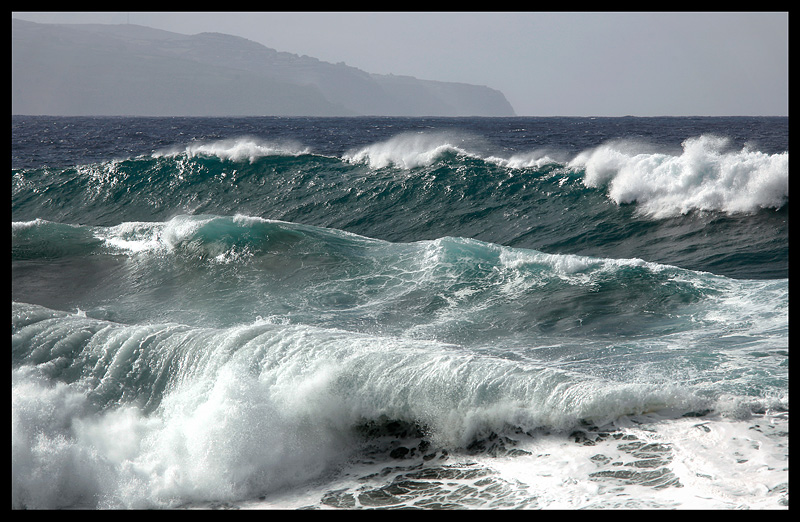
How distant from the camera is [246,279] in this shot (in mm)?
10602

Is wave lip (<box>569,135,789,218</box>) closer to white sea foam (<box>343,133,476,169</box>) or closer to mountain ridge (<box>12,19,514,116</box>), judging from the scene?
white sea foam (<box>343,133,476,169</box>)

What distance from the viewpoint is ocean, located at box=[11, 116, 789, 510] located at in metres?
5.41

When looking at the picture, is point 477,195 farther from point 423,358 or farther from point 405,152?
point 423,358

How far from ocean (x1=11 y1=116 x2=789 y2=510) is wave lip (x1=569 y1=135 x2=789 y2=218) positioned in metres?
0.04

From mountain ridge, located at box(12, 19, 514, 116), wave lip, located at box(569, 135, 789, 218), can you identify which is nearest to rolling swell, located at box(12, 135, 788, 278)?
wave lip, located at box(569, 135, 789, 218)

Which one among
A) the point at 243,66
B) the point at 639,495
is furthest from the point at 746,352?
the point at 243,66

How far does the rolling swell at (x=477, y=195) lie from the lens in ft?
37.6

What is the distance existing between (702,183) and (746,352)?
6810mm

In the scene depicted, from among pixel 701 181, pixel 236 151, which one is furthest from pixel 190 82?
pixel 701 181

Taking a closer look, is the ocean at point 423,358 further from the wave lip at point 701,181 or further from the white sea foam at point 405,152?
the white sea foam at point 405,152

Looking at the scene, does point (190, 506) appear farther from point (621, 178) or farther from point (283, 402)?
point (621, 178)

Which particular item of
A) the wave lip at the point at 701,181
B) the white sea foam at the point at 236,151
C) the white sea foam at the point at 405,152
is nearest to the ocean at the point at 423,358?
the wave lip at the point at 701,181

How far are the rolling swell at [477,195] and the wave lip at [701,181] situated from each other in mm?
26

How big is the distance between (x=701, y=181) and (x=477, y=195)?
16.0ft
